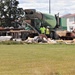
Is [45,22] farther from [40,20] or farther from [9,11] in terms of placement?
[9,11]

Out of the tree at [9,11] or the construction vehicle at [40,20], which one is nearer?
the construction vehicle at [40,20]

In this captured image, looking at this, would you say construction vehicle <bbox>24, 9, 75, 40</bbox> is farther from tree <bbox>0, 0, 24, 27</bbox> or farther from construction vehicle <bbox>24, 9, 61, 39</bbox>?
tree <bbox>0, 0, 24, 27</bbox>

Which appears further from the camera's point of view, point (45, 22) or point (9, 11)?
point (9, 11)

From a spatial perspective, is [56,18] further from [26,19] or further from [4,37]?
[4,37]

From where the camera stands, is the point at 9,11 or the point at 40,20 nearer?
the point at 40,20

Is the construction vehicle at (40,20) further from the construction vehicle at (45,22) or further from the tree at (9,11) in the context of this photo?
the tree at (9,11)

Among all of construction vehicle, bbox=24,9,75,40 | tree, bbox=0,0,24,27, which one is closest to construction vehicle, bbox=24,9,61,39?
construction vehicle, bbox=24,9,75,40

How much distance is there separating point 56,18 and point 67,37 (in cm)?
303

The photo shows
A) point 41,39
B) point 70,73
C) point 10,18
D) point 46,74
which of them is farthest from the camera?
point 10,18

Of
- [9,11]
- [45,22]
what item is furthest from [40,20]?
[9,11]

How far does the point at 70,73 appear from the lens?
549 inches

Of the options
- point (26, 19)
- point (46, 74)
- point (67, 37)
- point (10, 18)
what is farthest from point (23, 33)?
point (46, 74)

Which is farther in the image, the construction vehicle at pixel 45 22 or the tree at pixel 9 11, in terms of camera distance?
the tree at pixel 9 11

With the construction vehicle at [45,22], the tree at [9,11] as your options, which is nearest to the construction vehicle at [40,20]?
the construction vehicle at [45,22]
